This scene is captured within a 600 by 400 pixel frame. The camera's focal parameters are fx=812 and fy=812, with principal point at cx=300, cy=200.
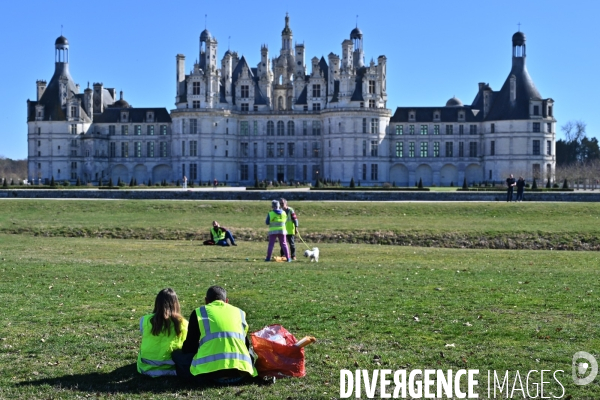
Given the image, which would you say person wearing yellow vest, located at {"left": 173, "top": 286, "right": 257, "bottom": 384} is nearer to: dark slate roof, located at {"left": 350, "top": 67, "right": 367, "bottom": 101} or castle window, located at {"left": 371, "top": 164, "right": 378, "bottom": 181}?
castle window, located at {"left": 371, "top": 164, "right": 378, "bottom": 181}

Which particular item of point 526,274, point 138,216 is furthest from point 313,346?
point 138,216

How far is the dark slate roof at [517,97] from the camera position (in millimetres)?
84688

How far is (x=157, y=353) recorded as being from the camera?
10.2 metres

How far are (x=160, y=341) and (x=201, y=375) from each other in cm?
73

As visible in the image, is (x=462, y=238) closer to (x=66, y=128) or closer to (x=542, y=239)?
(x=542, y=239)

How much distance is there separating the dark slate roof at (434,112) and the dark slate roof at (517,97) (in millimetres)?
2210

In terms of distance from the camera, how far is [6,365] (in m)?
10.6

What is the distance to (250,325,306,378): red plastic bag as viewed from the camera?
1014 centimetres

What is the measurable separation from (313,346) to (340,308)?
278 centimetres

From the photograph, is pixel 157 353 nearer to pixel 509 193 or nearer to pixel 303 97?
pixel 509 193

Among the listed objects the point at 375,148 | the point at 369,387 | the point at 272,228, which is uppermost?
the point at 375,148

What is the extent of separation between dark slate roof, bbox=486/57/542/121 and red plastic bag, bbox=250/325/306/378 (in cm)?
7792

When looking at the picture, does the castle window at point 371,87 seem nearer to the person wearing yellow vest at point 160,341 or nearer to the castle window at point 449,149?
the castle window at point 449,149

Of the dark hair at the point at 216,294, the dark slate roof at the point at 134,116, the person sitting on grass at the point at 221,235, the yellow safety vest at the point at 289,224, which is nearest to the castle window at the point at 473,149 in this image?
the dark slate roof at the point at 134,116
